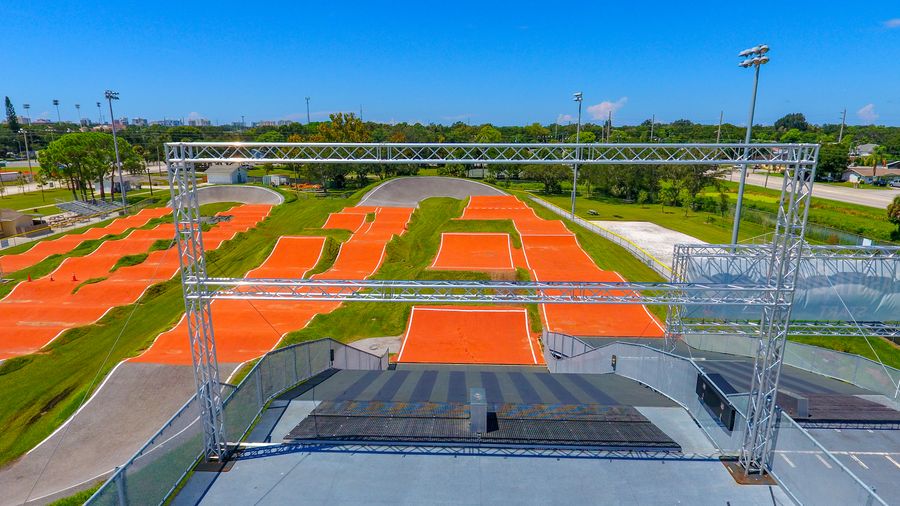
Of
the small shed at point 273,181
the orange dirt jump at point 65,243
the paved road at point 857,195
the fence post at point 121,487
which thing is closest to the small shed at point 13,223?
the orange dirt jump at point 65,243

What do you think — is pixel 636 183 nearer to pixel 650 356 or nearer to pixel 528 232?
pixel 528 232

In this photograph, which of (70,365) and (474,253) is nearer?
(70,365)

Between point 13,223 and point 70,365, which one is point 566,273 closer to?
point 70,365

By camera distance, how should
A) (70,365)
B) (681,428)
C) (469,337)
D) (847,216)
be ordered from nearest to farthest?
1. (681,428)
2. (70,365)
3. (469,337)
4. (847,216)

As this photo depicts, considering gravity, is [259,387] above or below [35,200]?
above

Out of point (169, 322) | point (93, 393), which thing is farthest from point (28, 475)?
point (169, 322)

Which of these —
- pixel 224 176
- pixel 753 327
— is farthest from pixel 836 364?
pixel 224 176

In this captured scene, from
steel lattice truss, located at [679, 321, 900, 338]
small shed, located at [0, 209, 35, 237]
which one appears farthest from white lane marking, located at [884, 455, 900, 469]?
small shed, located at [0, 209, 35, 237]

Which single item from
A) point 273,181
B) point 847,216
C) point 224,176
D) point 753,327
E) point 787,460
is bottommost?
point 753,327
